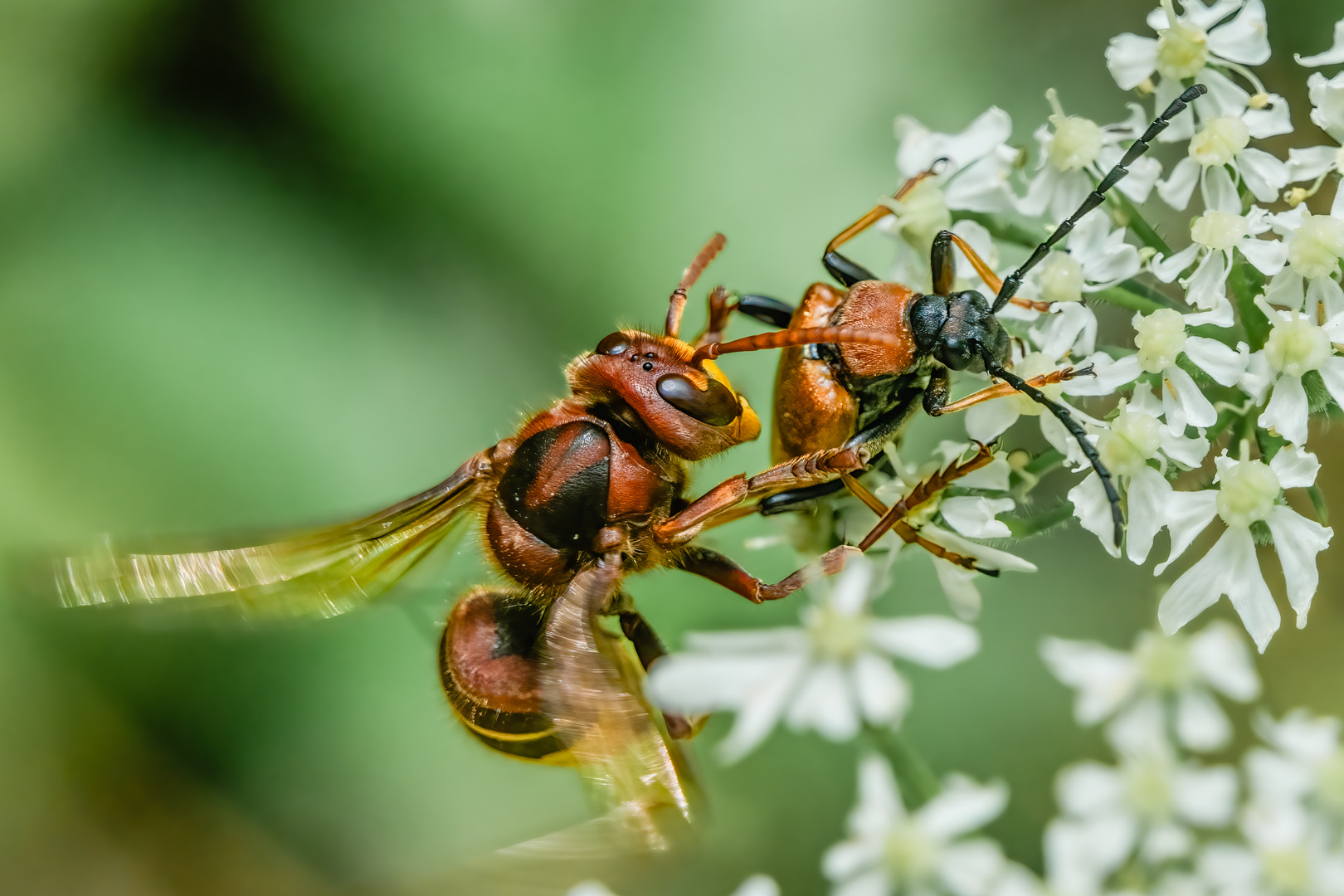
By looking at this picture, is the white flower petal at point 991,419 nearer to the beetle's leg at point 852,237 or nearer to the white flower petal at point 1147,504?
the white flower petal at point 1147,504

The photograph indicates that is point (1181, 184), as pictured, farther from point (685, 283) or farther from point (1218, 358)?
point (685, 283)

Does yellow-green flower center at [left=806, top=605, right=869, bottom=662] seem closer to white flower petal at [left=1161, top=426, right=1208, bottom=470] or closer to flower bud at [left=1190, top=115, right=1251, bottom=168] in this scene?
white flower petal at [left=1161, top=426, right=1208, bottom=470]

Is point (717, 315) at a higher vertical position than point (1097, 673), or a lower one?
higher

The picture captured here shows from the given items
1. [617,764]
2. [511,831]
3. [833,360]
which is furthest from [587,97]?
[617,764]

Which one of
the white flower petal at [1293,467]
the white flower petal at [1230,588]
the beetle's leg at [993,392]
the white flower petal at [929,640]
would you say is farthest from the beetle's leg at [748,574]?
the white flower petal at [1293,467]

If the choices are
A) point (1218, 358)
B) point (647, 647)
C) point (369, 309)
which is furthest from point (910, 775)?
point (369, 309)

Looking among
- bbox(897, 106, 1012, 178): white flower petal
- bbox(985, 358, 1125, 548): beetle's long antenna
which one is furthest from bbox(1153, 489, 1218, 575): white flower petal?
bbox(897, 106, 1012, 178): white flower petal
